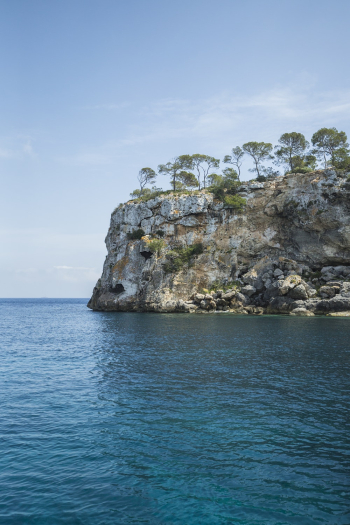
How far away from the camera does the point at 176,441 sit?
44.3 ft

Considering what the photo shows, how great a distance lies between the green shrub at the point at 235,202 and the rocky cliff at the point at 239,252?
108cm

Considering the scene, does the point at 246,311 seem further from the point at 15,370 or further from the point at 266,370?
the point at 15,370

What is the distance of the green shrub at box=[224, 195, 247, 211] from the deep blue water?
5900 cm

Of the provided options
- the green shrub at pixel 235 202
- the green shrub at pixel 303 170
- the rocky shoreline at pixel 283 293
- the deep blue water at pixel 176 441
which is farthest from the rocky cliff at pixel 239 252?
the deep blue water at pixel 176 441

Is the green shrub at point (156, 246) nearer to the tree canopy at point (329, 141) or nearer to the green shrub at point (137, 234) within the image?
the green shrub at point (137, 234)

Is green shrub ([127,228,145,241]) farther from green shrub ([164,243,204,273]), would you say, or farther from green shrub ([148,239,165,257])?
green shrub ([164,243,204,273])

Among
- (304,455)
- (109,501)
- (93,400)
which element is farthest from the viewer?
(93,400)

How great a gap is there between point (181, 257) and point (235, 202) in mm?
18022

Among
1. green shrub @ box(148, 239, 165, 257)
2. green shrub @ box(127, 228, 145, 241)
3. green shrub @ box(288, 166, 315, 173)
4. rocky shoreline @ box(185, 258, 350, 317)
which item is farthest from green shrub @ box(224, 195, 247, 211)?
green shrub @ box(127, 228, 145, 241)

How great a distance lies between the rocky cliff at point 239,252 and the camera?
71.8 metres

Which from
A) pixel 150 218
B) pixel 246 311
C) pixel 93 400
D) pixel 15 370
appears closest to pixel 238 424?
pixel 93 400

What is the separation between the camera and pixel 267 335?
135 ft

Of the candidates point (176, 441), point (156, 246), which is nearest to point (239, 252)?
point (156, 246)

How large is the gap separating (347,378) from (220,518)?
16.0 meters
